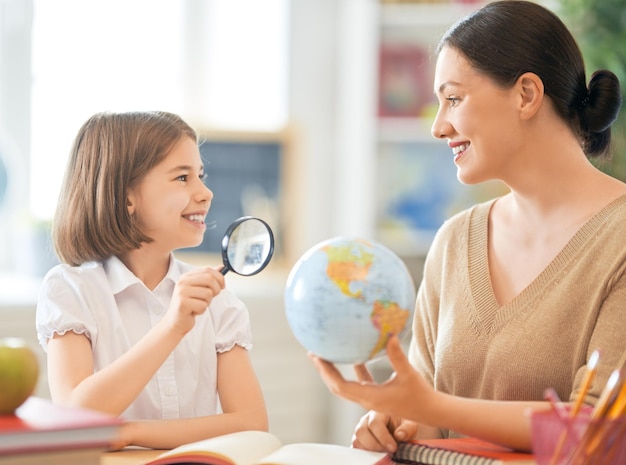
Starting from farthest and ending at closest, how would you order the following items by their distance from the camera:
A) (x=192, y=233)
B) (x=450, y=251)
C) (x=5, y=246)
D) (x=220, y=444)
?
(x=5, y=246)
(x=450, y=251)
(x=192, y=233)
(x=220, y=444)

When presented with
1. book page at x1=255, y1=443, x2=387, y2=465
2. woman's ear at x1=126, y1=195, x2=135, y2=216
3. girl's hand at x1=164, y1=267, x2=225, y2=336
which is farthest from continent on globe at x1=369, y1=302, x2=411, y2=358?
woman's ear at x1=126, y1=195, x2=135, y2=216

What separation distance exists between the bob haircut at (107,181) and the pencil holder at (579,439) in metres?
0.96

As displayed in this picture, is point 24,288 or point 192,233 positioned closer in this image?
point 192,233

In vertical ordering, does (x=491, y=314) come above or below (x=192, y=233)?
below

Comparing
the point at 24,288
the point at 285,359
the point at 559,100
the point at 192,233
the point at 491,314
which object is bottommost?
the point at 285,359

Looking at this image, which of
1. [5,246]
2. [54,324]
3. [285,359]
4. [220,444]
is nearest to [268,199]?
A: [285,359]

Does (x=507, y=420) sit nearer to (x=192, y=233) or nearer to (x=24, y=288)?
(x=192, y=233)

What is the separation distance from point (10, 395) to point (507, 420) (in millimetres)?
775

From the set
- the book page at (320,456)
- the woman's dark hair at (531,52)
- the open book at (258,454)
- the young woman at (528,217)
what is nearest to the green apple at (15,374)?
the open book at (258,454)

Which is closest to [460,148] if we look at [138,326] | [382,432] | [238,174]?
[382,432]

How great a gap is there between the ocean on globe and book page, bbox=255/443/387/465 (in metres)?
0.16

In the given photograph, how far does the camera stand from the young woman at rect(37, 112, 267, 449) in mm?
1791

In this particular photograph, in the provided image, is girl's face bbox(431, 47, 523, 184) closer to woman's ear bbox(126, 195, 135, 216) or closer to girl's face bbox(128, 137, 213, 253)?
girl's face bbox(128, 137, 213, 253)

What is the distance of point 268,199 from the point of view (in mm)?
4453
